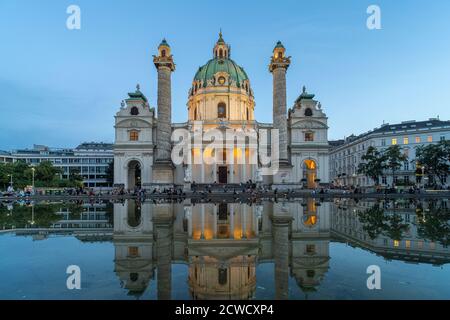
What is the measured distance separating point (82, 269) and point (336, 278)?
20.2ft

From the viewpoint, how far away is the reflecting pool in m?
6.04

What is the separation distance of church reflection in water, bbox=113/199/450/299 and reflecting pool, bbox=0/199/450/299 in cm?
3

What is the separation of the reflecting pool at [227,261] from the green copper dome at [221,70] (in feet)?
187

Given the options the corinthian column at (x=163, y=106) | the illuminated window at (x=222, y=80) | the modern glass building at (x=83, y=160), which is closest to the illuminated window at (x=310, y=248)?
the corinthian column at (x=163, y=106)

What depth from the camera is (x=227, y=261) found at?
8.27m

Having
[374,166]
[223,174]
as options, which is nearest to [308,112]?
[374,166]

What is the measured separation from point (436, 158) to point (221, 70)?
151ft

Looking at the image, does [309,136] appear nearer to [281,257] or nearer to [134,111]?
[134,111]

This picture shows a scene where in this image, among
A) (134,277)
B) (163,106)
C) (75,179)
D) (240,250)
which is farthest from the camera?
(75,179)

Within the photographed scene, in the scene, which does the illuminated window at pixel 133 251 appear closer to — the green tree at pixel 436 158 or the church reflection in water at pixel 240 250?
the church reflection in water at pixel 240 250

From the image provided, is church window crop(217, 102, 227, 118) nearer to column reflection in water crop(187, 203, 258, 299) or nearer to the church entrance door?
the church entrance door

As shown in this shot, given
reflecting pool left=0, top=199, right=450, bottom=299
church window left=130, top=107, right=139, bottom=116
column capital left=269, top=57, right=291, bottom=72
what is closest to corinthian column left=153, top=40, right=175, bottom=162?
church window left=130, top=107, right=139, bottom=116

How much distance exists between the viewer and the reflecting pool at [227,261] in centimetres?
604

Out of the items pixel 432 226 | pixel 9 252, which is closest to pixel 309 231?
pixel 432 226
